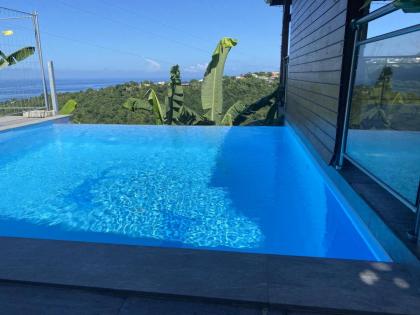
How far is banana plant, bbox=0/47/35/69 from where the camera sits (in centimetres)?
793

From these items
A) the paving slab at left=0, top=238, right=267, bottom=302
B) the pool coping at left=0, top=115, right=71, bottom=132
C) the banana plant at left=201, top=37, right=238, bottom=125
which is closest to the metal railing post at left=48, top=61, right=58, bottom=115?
the pool coping at left=0, top=115, right=71, bottom=132

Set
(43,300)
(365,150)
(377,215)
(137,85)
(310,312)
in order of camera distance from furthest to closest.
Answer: (137,85) < (365,150) < (377,215) < (43,300) < (310,312)

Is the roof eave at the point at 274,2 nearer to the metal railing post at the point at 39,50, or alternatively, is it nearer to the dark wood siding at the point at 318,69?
the dark wood siding at the point at 318,69

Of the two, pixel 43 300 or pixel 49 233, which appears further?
pixel 49 233

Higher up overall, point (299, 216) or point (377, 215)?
point (377, 215)

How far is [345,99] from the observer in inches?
144

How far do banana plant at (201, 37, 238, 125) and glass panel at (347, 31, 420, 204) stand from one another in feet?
18.3

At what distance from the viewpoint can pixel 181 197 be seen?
4070mm

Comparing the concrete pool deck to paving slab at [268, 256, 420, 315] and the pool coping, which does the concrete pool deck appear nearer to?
paving slab at [268, 256, 420, 315]

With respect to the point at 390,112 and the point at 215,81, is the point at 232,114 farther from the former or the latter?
the point at 390,112

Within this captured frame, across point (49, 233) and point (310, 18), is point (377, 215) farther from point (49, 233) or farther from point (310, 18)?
point (310, 18)

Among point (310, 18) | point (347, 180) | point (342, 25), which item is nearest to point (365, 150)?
point (347, 180)

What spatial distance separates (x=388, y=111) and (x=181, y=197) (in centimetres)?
253

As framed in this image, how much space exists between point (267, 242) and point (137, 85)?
2311 centimetres
